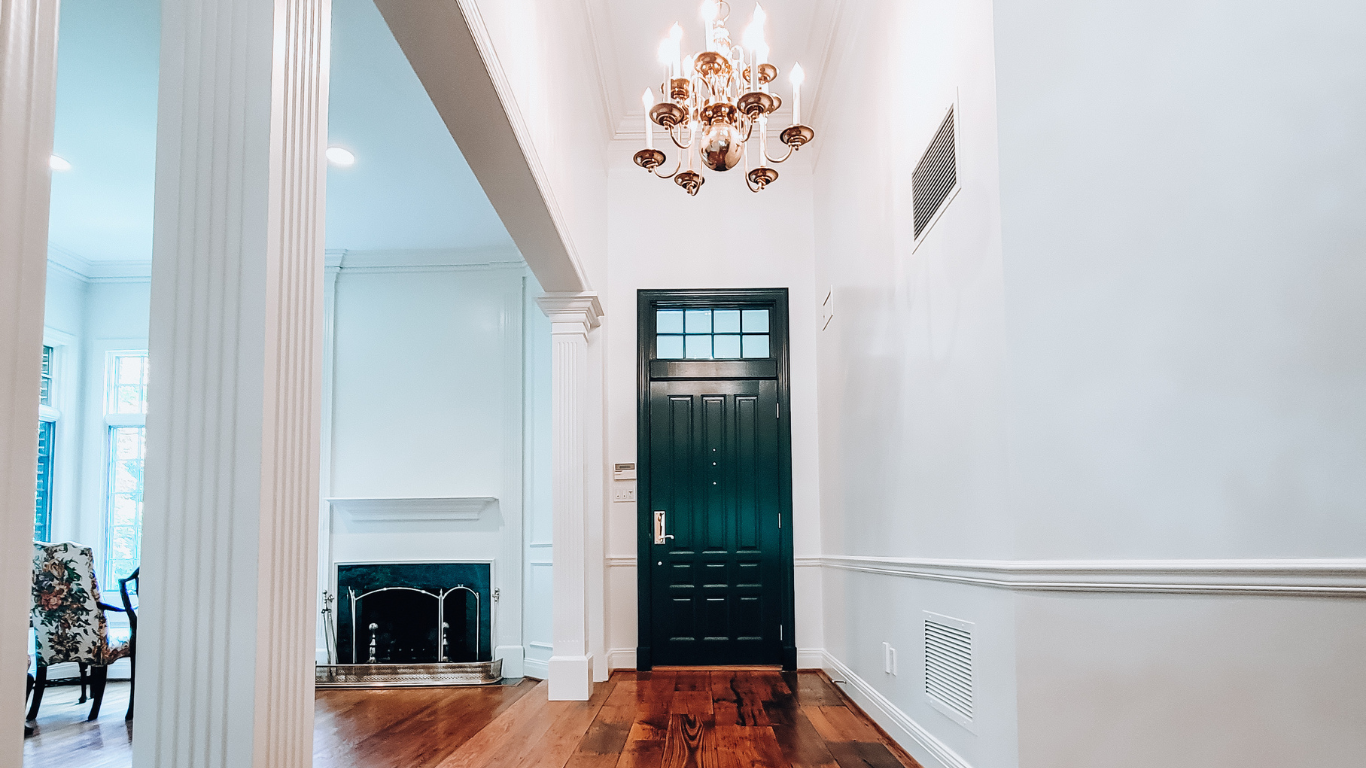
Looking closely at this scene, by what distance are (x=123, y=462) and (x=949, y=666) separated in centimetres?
687

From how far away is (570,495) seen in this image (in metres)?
5.56

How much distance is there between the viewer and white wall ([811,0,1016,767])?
115 inches

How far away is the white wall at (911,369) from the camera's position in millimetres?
2912

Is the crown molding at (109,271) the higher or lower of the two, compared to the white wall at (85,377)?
higher

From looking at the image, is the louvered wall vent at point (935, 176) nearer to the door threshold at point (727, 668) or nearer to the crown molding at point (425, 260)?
the door threshold at point (727, 668)

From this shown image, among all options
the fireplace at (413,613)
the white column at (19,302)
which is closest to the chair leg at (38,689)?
the fireplace at (413,613)

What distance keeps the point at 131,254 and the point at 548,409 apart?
11.7 ft

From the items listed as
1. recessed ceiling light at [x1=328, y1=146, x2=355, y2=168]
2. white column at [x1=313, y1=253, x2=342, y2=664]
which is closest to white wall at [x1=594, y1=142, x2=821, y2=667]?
recessed ceiling light at [x1=328, y1=146, x2=355, y2=168]

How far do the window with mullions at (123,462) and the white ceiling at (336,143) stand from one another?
3.02ft

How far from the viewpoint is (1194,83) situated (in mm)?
2623

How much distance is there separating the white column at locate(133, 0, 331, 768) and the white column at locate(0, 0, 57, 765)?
41 centimetres

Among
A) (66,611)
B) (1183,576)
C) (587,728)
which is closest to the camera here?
(1183,576)

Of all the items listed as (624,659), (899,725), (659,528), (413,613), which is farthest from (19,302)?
(413,613)

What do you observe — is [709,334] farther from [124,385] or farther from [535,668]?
[124,385]
